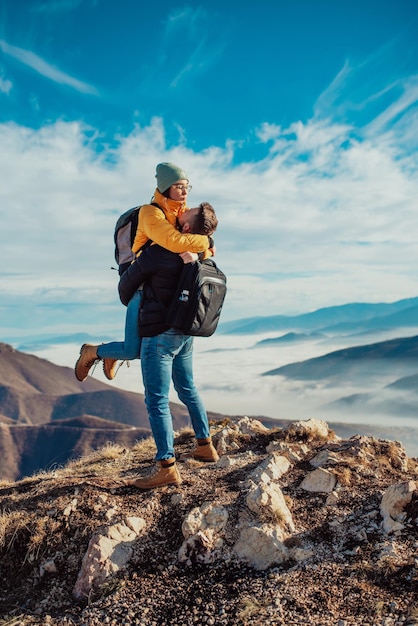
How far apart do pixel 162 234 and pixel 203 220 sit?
0.44m

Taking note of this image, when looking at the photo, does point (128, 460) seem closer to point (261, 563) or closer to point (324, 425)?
point (324, 425)

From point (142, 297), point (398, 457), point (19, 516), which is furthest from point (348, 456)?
point (19, 516)

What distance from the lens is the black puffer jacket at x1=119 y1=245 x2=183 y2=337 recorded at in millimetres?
5129

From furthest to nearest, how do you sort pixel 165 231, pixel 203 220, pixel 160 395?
pixel 160 395 < pixel 203 220 < pixel 165 231

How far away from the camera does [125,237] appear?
5.48 metres

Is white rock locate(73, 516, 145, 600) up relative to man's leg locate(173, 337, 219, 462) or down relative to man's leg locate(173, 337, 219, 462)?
down

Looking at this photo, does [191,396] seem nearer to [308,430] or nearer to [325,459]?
[325,459]

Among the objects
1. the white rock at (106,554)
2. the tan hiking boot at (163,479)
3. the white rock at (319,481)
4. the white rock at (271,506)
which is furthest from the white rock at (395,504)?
the white rock at (106,554)

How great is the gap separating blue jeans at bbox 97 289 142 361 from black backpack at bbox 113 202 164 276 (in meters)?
0.41

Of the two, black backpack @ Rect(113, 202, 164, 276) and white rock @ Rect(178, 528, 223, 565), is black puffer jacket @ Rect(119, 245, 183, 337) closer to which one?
black backpack @ Rect(113, 202, 164, 276)

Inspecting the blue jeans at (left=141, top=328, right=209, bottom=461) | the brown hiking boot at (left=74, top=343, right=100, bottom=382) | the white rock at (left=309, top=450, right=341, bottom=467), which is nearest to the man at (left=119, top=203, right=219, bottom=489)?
the blue jeans at (left=141, top=328, right=209, bottom=461)

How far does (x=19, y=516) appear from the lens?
16.9ft

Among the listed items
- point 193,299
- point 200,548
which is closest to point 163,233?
point 193,299

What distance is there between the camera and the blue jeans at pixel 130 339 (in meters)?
5.34
